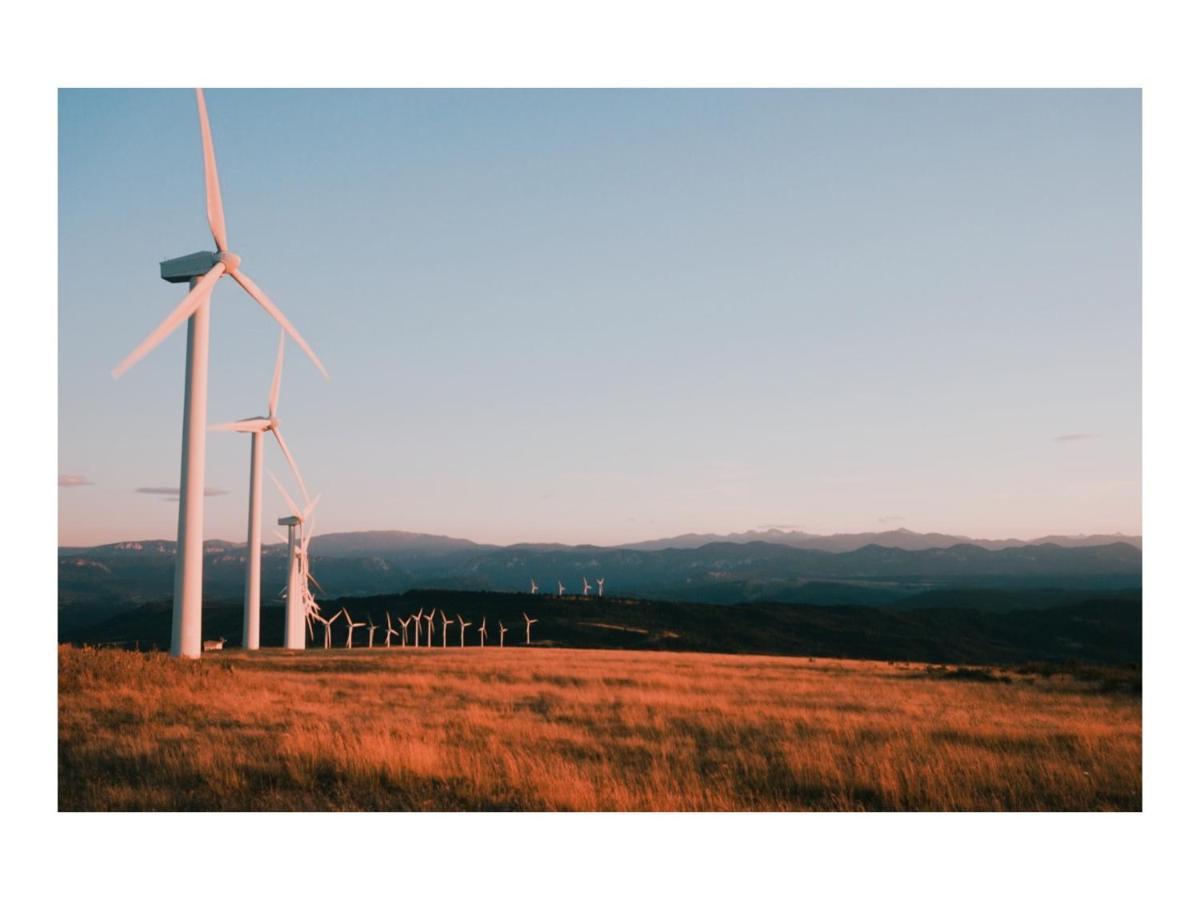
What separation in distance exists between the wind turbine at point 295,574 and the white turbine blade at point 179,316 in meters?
26.3

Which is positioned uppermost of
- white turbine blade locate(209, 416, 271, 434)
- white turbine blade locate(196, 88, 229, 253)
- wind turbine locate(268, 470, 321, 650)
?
white turbine blade locate(196, 88, 229, 253)

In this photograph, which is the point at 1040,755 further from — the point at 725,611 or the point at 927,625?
the point at 927,625

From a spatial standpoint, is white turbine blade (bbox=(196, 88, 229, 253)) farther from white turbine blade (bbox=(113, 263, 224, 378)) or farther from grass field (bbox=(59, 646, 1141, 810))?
grass field (bbox=(59, 646, 1141, 810))

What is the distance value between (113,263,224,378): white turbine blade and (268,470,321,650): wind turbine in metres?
26.3

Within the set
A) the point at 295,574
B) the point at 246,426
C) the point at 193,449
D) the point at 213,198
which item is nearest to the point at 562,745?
the point at 193,449

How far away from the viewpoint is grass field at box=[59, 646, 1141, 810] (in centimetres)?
1184

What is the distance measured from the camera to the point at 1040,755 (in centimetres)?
1497

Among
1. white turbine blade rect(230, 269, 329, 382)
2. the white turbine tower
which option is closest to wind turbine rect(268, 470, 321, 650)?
the white turbine tower

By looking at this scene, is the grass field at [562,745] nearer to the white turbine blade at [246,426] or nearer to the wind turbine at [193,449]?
the wind turbine at [193,449]

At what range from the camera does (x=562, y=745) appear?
1492cm

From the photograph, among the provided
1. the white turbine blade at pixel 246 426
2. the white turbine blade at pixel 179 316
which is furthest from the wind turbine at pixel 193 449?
the white turbine blade at pixel 246 426

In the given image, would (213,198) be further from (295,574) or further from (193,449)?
(295,574)

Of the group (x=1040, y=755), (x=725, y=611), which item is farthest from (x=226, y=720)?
(x=725, y=611)

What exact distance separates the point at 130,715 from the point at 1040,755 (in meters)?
16.5
